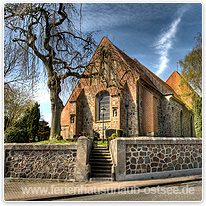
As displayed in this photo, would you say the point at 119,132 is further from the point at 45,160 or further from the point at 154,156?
the point at 45,160

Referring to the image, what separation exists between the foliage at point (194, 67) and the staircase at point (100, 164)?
9107 mm

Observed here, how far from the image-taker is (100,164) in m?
9.30

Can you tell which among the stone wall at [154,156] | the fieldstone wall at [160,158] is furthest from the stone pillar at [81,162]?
the fieldstone wall at [160,158]

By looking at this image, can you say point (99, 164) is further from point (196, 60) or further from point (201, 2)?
point (196, 60)

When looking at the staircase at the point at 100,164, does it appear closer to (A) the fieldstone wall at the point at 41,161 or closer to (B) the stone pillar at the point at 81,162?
(B) the stone pillar at the point at 81,162

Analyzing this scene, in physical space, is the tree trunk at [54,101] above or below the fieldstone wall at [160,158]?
above

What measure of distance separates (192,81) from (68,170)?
485 inches

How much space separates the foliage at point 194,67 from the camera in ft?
48.3

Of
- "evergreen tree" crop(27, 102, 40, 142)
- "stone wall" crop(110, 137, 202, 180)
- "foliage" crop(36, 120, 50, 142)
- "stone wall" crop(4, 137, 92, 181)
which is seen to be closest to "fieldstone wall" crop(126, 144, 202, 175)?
"stone wall" crop(110, 137, 202, 180)

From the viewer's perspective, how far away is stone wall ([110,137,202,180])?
8312 mm

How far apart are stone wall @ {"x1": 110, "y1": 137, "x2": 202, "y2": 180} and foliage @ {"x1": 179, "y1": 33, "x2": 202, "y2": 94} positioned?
6.87 metres

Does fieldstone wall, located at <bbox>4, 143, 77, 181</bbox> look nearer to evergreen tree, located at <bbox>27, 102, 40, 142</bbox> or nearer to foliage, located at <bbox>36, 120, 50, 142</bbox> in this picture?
evergreen tree, located at <bbox>27, 102, 40, 142</bbox>

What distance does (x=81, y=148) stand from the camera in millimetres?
8438

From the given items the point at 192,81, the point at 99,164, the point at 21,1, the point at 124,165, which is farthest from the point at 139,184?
the point at 192,81
